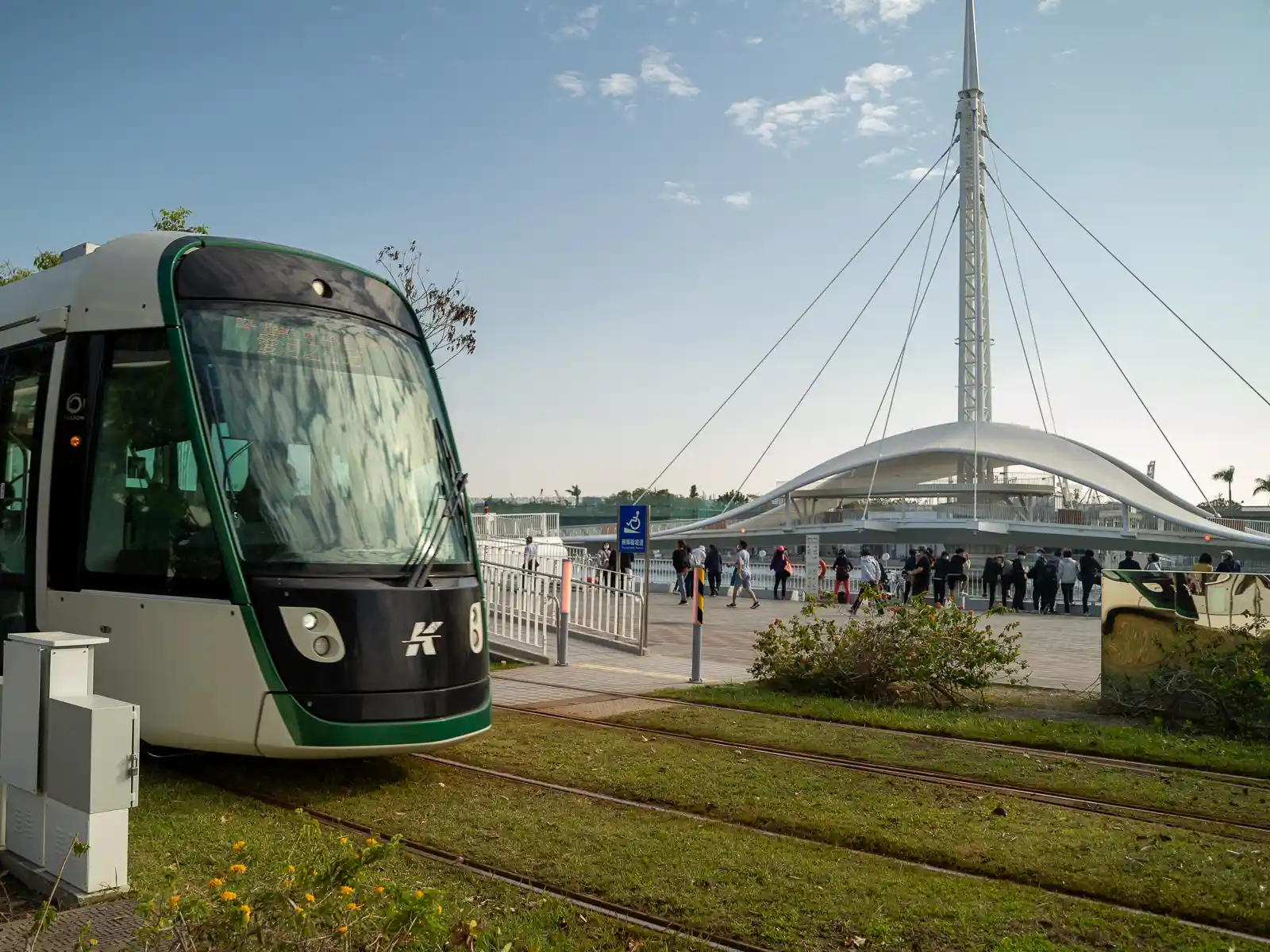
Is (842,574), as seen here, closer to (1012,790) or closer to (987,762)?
(987,762)

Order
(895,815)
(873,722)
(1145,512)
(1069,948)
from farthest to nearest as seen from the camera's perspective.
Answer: (1145,512) → (873,722) → (895,815) → (1069,948)

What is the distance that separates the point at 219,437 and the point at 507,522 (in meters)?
22.4

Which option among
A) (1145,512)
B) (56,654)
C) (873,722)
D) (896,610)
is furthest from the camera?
(1145,512)

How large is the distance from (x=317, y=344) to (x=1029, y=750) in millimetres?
6264

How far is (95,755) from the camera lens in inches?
182

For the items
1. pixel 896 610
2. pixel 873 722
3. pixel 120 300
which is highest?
pixel 120 300

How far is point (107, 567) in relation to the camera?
281 inches

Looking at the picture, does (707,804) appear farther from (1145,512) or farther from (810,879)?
(1145,512)

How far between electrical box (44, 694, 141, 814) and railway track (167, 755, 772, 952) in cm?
135

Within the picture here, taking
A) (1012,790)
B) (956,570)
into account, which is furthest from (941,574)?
(1012,790)

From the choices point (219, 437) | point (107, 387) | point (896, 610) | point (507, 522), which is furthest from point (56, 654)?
point (507, 522)

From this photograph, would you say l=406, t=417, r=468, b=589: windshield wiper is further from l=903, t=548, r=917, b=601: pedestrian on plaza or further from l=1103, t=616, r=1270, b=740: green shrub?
l=903, t=548, r=917, b=601: pedestrian on plaza

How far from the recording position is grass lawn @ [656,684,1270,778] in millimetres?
8750

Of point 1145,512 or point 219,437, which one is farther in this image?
point 1145,512
